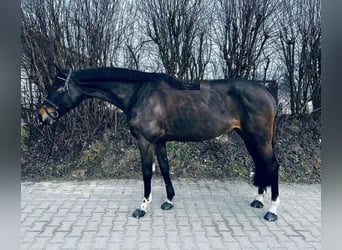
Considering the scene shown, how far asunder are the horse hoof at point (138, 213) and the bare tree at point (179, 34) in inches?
129

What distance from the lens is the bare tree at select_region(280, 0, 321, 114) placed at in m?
6.06

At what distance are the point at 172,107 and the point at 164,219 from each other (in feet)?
4.44

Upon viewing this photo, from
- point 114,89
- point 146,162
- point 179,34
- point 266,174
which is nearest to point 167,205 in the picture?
point 146,162

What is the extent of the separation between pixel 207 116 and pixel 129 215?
1.55 meters

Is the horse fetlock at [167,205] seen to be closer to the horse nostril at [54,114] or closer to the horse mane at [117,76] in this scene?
the horse mane at [117,76]

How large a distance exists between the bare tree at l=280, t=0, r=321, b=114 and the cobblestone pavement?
2.05m

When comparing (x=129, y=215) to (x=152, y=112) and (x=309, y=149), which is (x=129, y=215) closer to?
(x=152, y=112)

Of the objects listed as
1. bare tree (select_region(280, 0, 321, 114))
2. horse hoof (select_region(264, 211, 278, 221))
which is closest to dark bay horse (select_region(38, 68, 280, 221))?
horse hoof (select_region(264, 211, 278, 221))

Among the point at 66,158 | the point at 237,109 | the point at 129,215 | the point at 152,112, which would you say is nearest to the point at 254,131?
the point at 237,109

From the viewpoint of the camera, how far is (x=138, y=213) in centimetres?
372

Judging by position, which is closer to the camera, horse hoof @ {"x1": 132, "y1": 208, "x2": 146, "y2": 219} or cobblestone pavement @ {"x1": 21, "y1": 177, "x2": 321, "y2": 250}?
cobblestone pavement @ {"x1": 21, "y1": 177, "x2": 321, "y2": 250}

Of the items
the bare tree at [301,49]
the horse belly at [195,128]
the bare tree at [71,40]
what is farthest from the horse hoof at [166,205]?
the bare tree at [301,49]

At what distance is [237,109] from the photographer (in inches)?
151

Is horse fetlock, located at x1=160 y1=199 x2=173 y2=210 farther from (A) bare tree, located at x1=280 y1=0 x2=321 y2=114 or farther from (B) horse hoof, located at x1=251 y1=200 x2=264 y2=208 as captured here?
(A) bare tree, located at x1=280 y1=0 x2=321 y2=114
